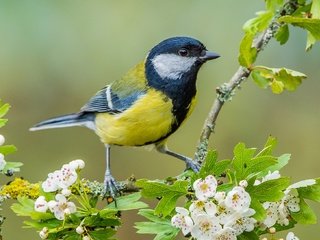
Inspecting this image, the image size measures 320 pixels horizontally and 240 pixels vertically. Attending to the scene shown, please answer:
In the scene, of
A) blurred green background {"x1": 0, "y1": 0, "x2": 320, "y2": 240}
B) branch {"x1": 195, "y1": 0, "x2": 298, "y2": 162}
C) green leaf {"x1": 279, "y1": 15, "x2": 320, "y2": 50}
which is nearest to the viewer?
green leaf {"x1": 279, "y1": 15, "x2": 320, "y2": 50}

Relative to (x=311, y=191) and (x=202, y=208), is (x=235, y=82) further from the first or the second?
(x=202, y=208)

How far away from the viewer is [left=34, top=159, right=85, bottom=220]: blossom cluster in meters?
1.73

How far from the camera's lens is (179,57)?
2775mm

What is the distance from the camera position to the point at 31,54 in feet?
15.5

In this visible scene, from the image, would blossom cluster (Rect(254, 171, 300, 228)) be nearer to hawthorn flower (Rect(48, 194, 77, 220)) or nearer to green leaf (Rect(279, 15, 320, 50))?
hawthorn flower (Rect(48, 194, 77, 220))

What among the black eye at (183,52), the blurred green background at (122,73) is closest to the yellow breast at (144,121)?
the black eye at (183,52)

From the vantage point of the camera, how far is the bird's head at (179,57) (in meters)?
2.76

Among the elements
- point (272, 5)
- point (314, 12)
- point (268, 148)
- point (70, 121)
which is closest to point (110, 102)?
point (70, 121)

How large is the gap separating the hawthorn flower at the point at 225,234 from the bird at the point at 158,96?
1.05m

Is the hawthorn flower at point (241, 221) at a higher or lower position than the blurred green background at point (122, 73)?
higher

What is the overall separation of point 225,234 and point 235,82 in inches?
31.9

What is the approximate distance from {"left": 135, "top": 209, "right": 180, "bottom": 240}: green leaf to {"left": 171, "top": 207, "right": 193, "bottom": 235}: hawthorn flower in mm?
54

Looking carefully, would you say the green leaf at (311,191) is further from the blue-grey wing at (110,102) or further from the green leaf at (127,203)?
the blue-grey wing at (110,102)

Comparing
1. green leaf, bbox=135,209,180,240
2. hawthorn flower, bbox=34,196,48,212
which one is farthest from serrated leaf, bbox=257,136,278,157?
hawthorn flower, bbox=34,196,48,212
